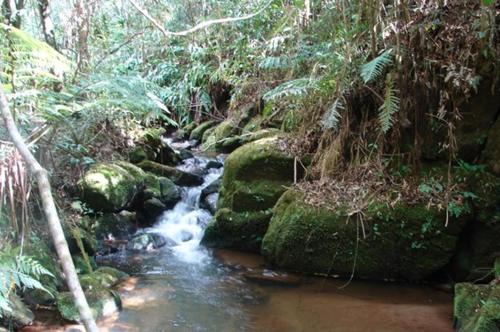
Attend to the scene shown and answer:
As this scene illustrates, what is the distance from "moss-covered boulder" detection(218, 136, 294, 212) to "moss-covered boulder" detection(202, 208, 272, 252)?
0.38 ft

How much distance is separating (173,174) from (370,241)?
14.7 feet

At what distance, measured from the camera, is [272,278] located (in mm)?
5000

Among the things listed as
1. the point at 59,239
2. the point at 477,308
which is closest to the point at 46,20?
the point at 59,239

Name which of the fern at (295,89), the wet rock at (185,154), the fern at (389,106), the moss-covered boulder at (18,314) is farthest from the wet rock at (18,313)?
the wet rock at (185,154)

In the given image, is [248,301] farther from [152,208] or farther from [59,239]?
[59,239]

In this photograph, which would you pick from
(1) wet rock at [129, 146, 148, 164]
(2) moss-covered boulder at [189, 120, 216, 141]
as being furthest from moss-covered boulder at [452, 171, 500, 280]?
(2) moss-covered boulder at [189, 120, 216, 141]

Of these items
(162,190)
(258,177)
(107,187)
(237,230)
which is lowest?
(237,230)

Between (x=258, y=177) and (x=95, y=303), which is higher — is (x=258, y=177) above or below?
above

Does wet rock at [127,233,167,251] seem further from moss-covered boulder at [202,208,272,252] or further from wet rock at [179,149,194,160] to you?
wet rock at [179,149,194,160]

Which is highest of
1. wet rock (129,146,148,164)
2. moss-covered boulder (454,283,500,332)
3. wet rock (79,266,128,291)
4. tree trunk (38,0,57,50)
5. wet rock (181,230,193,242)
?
tree trunk (38,0,57,50)

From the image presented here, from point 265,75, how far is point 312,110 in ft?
8.68

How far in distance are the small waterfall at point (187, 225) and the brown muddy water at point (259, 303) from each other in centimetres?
60

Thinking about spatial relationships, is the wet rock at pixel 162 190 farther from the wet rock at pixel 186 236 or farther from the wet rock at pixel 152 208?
the wet rock at pixel 186 236

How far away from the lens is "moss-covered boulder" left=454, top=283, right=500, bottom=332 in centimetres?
317
